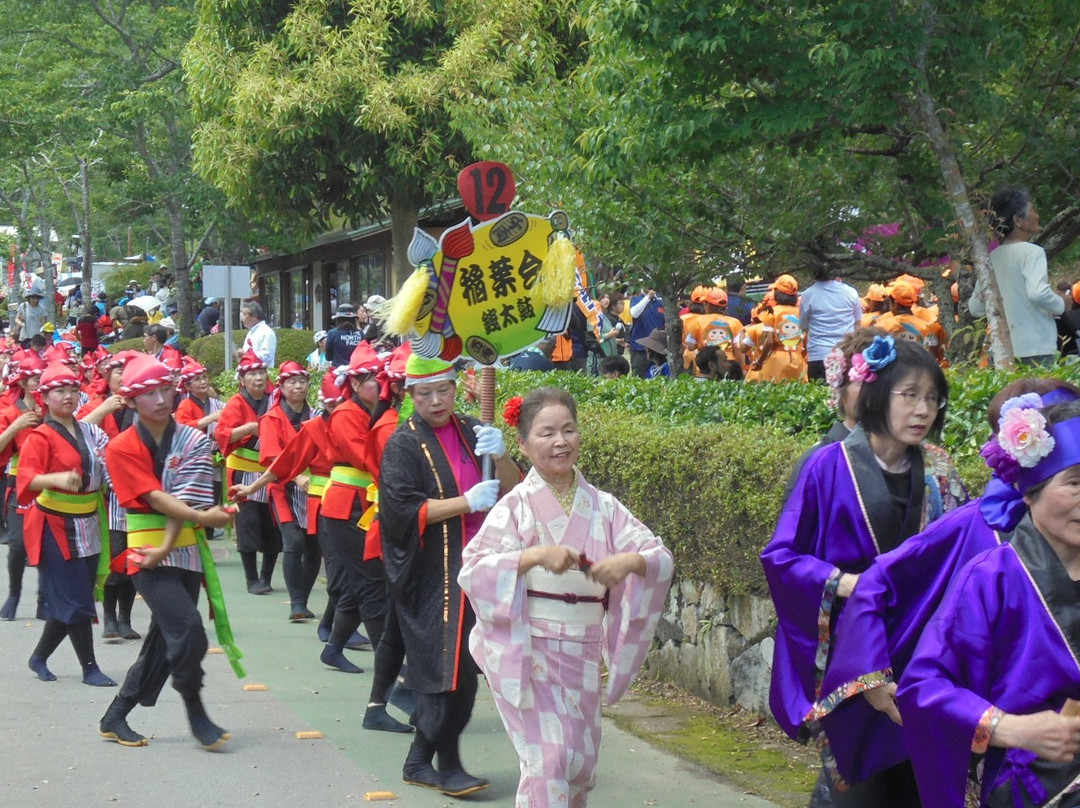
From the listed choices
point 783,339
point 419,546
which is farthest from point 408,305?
point 783,339

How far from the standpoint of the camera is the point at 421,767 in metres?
6.34

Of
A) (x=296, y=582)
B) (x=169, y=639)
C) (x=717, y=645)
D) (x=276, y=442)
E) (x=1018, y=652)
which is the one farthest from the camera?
(x=276, y=442)

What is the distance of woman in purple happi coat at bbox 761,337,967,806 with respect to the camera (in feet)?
14.2

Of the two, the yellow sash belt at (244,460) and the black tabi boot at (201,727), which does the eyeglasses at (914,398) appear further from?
the yellow sash belt at (244,460)

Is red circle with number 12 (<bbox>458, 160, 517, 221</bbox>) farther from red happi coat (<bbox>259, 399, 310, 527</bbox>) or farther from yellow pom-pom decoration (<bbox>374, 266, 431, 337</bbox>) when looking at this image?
red happi coat (<bbox>259, 399, 310, 527</bbox>)

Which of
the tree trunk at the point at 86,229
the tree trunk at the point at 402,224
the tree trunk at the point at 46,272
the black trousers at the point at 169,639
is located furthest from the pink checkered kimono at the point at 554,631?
the tree trunk at the point at 46,272

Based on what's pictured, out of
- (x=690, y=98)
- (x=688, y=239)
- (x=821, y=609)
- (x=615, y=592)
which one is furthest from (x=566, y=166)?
(x=821, y=609)

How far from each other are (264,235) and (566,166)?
17.0m

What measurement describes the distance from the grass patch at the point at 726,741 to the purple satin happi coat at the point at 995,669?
9.07 feet

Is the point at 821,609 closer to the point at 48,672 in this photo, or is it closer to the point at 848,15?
the point at 848,15

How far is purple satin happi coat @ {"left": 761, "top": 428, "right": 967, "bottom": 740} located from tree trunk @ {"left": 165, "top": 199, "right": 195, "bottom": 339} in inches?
935

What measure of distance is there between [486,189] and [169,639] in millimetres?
2649

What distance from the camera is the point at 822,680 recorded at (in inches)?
169

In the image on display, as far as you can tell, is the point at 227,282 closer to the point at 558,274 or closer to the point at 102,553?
the point at 102,553
